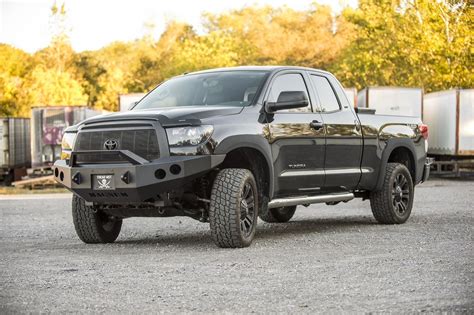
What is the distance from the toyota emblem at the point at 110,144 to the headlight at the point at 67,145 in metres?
0.60

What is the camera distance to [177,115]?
10172 mm

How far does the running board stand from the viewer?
11.1 metres

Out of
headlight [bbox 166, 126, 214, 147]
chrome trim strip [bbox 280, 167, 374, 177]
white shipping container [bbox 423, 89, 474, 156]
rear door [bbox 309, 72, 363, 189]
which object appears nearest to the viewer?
headlight [bbox 166, 126, 214, 147]

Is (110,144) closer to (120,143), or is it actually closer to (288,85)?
(120,143)

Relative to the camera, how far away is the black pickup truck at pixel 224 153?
33.0 ft

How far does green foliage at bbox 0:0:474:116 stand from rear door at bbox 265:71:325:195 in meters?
7.81

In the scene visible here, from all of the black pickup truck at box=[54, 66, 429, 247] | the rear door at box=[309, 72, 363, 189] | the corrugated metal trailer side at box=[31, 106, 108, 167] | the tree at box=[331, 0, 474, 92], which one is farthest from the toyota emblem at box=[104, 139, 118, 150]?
the tree at box=[331, 0, 474, 92]

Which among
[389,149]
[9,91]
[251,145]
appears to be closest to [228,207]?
[251,145]

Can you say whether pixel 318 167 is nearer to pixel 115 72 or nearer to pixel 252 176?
pixel 252 176

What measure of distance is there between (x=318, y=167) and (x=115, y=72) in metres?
66.8

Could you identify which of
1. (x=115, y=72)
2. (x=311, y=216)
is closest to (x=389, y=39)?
(x=115, y=72)

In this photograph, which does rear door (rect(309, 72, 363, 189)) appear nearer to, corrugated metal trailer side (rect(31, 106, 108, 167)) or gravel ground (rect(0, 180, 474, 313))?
gravel ground (rect(0, 180, 474, 313))

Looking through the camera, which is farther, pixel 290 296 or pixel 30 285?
pixel 30 285

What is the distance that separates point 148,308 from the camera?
6.76m
